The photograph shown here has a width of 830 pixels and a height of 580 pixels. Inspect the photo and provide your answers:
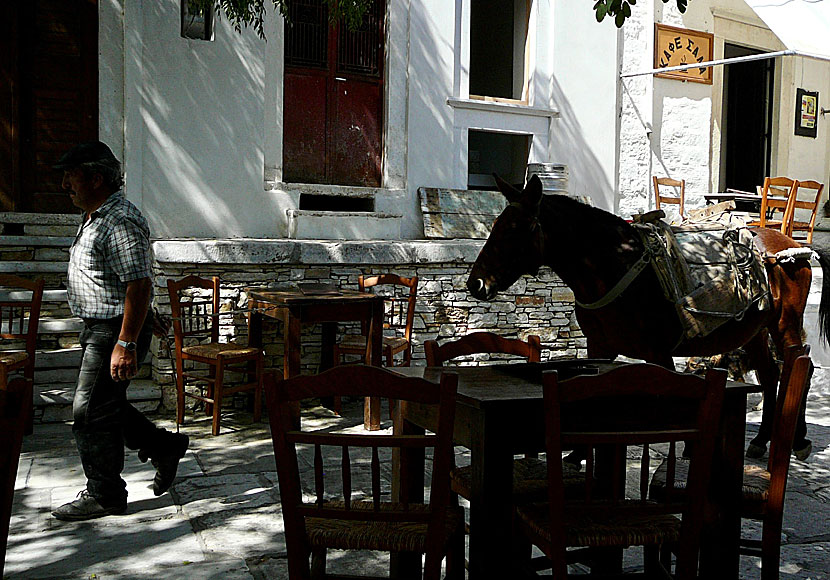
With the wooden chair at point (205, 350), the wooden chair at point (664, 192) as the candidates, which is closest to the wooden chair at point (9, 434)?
the wooden chair at point (205, 350)

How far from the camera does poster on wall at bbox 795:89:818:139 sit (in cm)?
1234

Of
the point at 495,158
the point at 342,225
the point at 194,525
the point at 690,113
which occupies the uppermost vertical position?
the point at 690,113

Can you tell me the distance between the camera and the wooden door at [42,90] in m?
8.28

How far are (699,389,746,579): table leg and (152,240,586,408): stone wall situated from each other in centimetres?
486

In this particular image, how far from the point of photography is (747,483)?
3.22m

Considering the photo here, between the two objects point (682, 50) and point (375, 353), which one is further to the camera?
point (682, 50)

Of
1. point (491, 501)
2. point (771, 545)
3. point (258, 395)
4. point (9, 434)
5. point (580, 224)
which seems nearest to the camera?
point (9, 434)

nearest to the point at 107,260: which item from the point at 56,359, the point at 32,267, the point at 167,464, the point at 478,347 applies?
the point at 167,464

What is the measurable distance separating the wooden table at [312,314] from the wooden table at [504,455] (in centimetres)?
321

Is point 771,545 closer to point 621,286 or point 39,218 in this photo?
point 621,286

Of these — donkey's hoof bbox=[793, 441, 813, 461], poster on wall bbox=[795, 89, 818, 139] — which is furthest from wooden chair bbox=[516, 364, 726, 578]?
poster on wall bbox=[795, 89, 818, 139]

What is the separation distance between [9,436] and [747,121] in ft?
41.6

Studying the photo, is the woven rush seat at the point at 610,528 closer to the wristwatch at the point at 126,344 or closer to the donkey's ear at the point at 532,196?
the donkey's ear at the point at 532,196

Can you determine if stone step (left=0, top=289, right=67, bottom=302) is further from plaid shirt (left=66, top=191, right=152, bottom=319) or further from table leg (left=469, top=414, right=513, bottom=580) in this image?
table leg (left=469, top=414, right=513, bottom=580)
